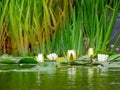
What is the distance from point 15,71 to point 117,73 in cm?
83

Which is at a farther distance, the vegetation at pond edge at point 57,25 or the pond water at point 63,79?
the vegetation at pond edge at point 57,25

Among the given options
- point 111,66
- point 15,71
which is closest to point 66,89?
point 15,71

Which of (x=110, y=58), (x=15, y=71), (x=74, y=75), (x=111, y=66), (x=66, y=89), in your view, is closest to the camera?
(x=66, y=89)

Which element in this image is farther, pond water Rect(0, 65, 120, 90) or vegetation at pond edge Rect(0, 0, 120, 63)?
vegetation at pond edge Rect(0, 0, 120, 63)

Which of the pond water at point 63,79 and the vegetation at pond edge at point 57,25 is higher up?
the vegetation at pond edge at point 57,25

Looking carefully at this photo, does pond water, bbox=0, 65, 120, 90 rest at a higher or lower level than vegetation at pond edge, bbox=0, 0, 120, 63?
lower

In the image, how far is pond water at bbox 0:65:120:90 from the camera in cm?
298

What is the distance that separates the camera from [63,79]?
11.2 feet

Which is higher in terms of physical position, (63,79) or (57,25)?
(57,25)

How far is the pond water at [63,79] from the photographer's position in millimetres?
2979

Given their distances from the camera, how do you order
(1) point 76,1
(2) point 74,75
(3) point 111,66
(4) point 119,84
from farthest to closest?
(1) point 76,1 → (3) point 111,66 → (2) point 74,75 → (4) point 119,84

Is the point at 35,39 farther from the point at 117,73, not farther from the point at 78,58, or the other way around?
the point at 117,73

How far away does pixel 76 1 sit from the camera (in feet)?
20.9

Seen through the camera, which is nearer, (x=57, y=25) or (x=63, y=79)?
(x=63, y=79)
